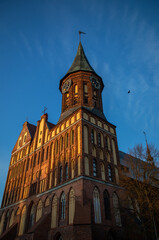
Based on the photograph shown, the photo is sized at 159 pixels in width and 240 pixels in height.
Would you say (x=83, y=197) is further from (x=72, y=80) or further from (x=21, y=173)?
(x=72, y=80)

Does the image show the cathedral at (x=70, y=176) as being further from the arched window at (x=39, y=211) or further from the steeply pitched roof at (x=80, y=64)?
the steeply pitched roof at (x=80, y=64)

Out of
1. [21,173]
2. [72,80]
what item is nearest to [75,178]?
[21,173]

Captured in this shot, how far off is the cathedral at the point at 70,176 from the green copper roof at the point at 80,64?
0.33 m

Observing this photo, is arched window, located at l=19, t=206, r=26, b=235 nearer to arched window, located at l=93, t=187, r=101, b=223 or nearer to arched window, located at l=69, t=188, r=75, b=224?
arched window, located at l=69, t=188, r=75, b=224

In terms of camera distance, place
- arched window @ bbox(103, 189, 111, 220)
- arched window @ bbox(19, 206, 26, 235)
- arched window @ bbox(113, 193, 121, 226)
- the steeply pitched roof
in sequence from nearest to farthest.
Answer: arched window @ bbox(103, 189, 111, 220)
arched window @ bbox(113, 193, 121, 226)
arched window @ bbox(19, 206, 26, 235)
the steeply pitched roof

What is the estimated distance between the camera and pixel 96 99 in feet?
108

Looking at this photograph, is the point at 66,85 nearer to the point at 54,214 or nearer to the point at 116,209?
the point at 54,214

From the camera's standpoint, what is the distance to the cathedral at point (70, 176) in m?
19.5

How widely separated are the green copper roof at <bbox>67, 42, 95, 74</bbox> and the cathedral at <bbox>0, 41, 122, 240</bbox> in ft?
1.07

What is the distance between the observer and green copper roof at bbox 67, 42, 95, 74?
116ft

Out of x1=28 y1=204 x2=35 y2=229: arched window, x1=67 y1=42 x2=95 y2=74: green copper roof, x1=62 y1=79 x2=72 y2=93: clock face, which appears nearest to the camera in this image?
x1=28 y1=204 x2=35 y2=229: arched window

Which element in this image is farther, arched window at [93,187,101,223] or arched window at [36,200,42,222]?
arched window at [36,200,42,222]

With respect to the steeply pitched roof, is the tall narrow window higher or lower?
lower

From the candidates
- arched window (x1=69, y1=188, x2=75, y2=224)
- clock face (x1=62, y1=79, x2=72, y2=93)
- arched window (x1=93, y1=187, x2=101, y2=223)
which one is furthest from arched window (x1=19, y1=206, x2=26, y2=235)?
clock face (x1=62, y1=79, x2=72, y2=93)
